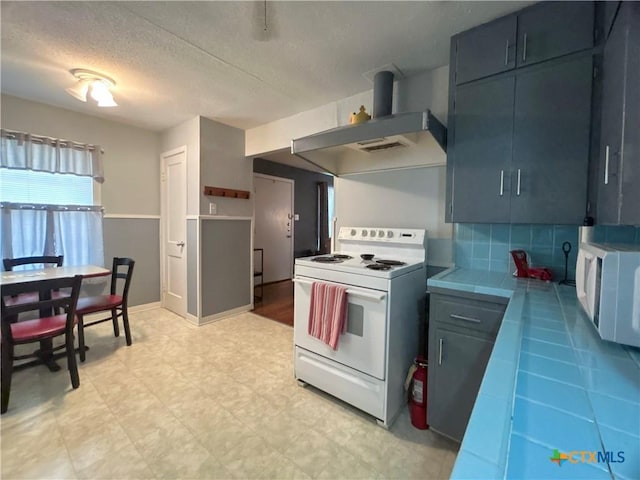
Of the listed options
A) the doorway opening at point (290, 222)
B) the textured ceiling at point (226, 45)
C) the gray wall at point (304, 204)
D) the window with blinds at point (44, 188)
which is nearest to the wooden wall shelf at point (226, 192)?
the textured ceiling at point (226, 45)

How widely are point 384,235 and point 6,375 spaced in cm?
266

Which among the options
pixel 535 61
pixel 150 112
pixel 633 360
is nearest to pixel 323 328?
pixel 633 360

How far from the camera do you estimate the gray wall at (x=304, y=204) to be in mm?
5441

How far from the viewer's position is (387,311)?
158 cm

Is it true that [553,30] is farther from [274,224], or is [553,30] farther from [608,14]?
[274,224]

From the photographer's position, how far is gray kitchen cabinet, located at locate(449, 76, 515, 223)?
1.54 m

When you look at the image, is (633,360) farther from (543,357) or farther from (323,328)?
(323,328)

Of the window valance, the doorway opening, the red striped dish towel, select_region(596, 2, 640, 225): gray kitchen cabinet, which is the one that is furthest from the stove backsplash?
the window valance

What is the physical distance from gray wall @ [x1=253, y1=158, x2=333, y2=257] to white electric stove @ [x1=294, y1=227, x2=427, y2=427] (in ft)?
11.6

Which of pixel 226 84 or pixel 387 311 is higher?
pixel 226 84

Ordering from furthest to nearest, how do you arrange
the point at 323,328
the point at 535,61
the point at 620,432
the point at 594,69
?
the point at 323,328 < the point at 535,61 < the point at 594,69 < the point at 620,432

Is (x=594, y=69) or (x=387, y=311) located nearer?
(x=594, y=69)

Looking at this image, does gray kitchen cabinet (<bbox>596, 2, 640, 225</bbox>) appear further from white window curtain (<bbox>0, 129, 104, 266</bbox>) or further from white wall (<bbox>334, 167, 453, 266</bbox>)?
white window curtain (<bbox>0, 129, 104, 266</bbox>)

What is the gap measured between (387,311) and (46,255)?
346 cm
